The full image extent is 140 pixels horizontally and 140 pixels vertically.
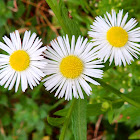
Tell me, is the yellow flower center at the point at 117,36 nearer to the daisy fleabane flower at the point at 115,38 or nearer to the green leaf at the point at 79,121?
the daisy fleabane flower at the point at 115,38

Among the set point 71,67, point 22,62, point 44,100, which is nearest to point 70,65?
point 71,67

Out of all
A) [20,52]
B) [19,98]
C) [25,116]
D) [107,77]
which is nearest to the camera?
[20,52]

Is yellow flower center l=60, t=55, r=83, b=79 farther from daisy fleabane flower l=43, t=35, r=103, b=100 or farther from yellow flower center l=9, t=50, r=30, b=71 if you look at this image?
yellow flower center l=9, t=50, r=30, b=71

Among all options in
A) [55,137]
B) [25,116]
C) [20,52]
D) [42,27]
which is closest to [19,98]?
[25,116]

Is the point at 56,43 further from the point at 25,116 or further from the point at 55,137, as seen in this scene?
the point at 55,137

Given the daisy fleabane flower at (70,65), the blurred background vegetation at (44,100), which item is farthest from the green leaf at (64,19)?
the blurred background vegetation at (44,100)

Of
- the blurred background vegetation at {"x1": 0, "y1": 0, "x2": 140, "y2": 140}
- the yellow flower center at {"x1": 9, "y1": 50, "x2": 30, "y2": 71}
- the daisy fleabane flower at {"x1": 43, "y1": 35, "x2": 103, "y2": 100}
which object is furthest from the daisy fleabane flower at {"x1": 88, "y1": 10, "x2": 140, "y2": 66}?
the blurred background vegetation at {"x1": 0, "y1": 0, "x2": 140, "y2": 140}
